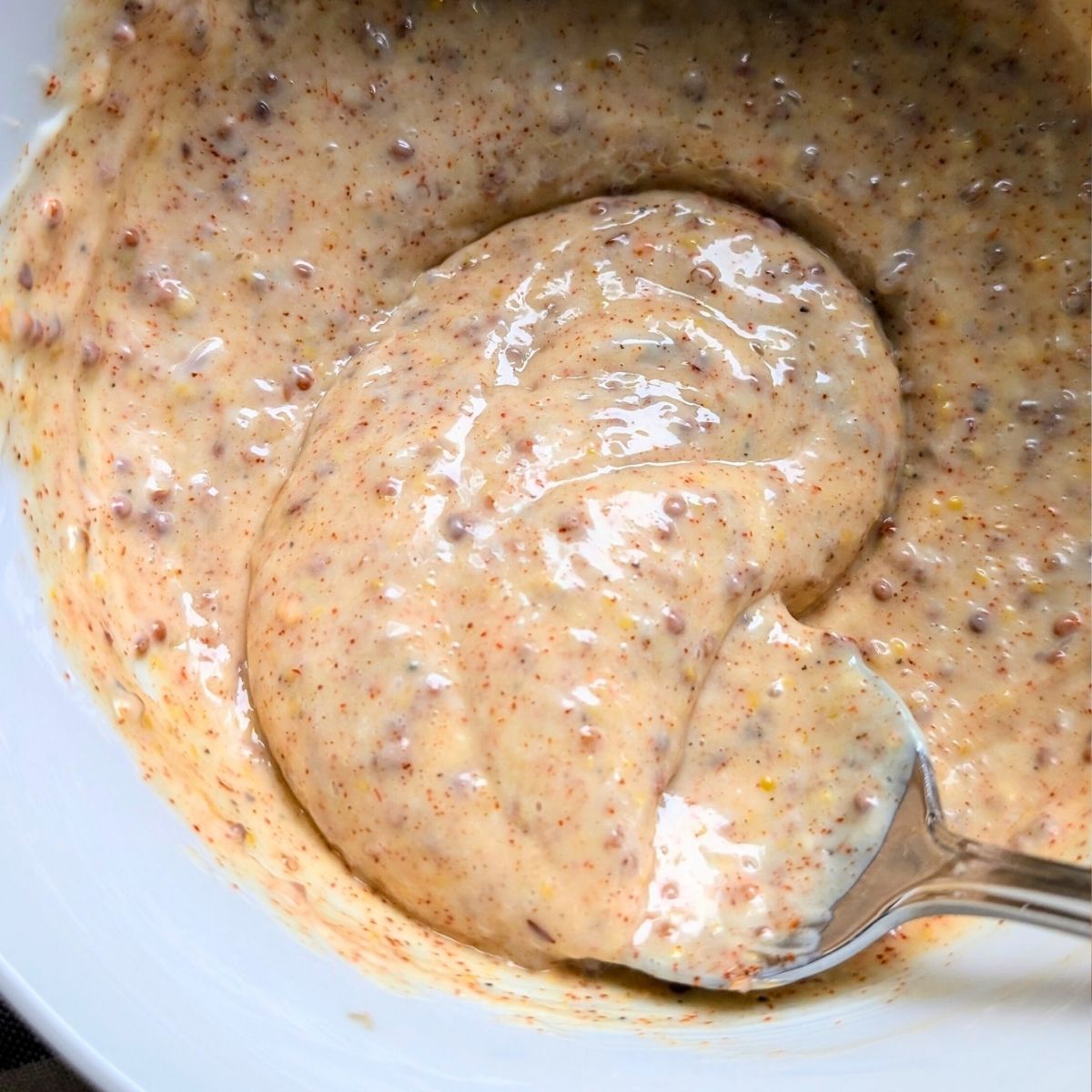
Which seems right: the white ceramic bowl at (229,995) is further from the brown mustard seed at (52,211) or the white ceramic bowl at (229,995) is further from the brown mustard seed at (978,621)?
the brown mustard seed at (978,621)

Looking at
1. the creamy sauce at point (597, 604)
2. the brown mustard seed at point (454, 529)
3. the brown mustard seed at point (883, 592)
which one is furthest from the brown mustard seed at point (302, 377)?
the brown mustard seed at point (883, 592)

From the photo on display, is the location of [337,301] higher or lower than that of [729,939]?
higher

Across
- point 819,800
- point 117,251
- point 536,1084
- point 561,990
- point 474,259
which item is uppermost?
point 474,259

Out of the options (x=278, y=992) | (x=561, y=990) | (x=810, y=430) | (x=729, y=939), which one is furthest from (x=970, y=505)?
(x=278, y=992)

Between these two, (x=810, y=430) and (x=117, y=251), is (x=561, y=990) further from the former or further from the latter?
(x=117, y=251)

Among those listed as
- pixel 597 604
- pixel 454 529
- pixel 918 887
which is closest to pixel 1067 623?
pixel 918 887

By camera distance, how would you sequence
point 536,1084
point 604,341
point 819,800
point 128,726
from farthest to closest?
point 604,341, point 819,800, point 128,726, point 536,1084

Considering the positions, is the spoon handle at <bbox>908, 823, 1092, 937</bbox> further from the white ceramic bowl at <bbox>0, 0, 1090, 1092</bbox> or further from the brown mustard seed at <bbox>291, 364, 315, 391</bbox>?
the brown mustard seed at <bbox>291, 364, 315, 391</bbox>
